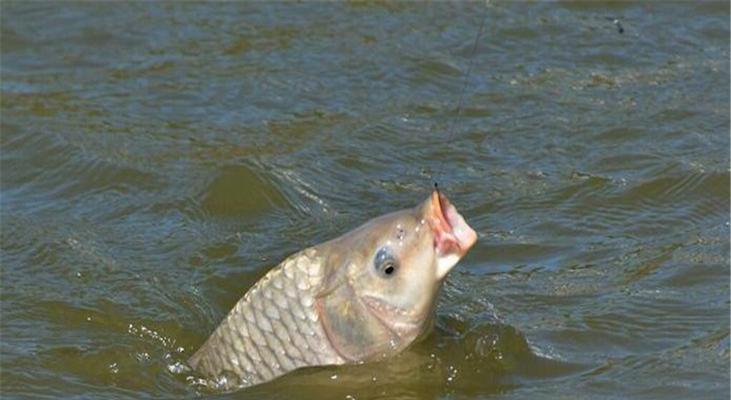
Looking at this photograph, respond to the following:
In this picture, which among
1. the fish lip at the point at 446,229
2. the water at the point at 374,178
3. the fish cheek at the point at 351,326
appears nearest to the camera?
the fish lip at the point at 446,229

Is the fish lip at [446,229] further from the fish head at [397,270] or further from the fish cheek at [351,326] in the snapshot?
the fish cheek at [351,326]

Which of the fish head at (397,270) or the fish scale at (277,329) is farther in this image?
the fish scale at (277,329)

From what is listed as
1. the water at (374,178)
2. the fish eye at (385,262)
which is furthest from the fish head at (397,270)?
the water at (374,178)

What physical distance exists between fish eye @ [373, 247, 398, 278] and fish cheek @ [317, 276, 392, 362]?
116 mm

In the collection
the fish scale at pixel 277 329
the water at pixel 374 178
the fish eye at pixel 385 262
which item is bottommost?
the water at pixel 374 178

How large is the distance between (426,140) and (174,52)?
1836mm

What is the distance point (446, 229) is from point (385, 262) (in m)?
0.21

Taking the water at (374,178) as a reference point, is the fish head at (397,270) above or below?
above

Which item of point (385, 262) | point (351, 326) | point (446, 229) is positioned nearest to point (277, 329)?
point (351, 326)

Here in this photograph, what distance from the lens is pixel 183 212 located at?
732cm

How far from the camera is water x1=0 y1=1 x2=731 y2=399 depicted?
597 cm

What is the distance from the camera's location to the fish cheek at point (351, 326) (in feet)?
17.6

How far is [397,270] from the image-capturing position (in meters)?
5.26

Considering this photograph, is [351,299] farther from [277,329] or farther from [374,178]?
[374,178]
